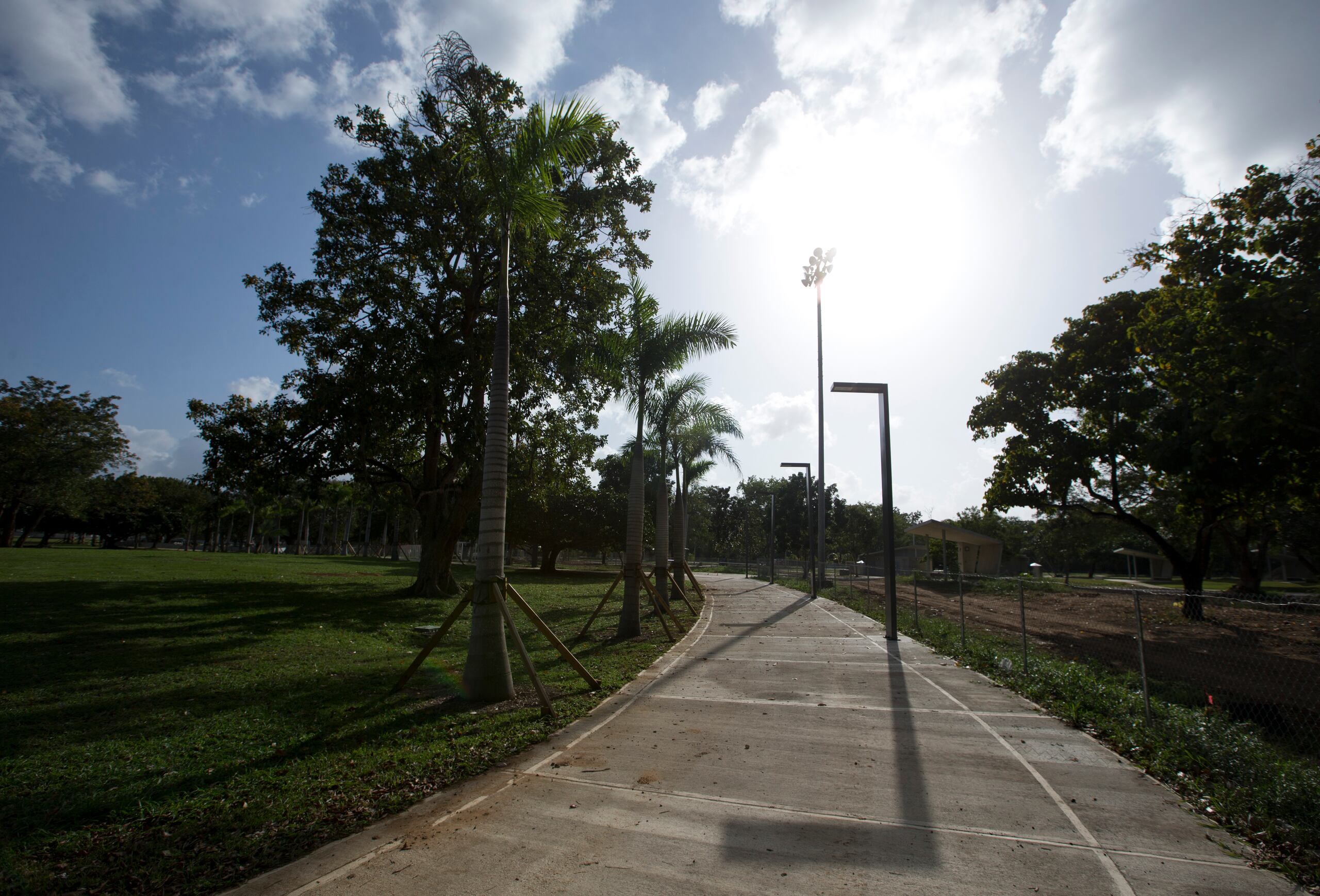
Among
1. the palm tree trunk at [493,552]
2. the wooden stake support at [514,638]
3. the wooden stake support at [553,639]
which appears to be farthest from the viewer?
the wooden stake support at [553,639]

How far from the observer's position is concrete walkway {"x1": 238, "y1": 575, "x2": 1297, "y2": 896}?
341 cm

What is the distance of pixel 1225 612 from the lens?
877 inches

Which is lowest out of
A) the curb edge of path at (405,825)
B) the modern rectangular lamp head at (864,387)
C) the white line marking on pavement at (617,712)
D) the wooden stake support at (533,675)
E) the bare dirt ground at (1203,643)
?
the bare dirt ground at (1203,643)

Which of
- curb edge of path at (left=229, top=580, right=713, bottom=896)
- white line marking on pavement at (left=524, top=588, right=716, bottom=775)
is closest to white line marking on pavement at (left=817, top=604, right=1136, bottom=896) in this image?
white line marking on pavement at (left=524, top=588, right=716, bottom=775)

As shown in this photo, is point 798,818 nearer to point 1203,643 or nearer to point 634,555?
point 634,555

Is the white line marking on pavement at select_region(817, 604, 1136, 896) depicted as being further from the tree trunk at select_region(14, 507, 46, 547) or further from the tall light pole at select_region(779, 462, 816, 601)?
the tree trunk at select_region(14, 507, 46, 547)

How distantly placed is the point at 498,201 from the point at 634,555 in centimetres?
661

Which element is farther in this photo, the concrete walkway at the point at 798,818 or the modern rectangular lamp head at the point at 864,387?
the modern rectangular lamp head at the point at 864,387

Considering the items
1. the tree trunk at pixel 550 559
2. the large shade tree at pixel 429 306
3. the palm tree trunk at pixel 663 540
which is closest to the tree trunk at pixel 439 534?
the large shade tree at pixel 429 306

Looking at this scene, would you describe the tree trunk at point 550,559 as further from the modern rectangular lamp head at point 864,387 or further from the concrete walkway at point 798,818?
the concrete walkway at point 798,818

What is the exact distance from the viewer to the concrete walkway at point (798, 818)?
3.41 m

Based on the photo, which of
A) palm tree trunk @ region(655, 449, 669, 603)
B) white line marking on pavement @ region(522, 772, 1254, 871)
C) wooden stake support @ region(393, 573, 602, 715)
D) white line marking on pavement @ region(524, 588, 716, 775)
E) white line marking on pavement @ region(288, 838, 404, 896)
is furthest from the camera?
palm tree trunk @ region(655, 449, 669, 603)

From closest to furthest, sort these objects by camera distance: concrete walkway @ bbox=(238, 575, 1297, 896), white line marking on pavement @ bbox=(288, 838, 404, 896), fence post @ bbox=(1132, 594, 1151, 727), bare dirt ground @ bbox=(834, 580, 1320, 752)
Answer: white line marking on pavement @ bbox=(288, 838, 404, 896) < concrete walkway @ bbox=(238, 575, 1297, 896) < fence post @ bbox=(1132, 594, 1151, 727) < bare dirt ground @ bbox=(834, 580, 1320, 752)

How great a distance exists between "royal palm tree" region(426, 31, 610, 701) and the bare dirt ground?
6357 mm
